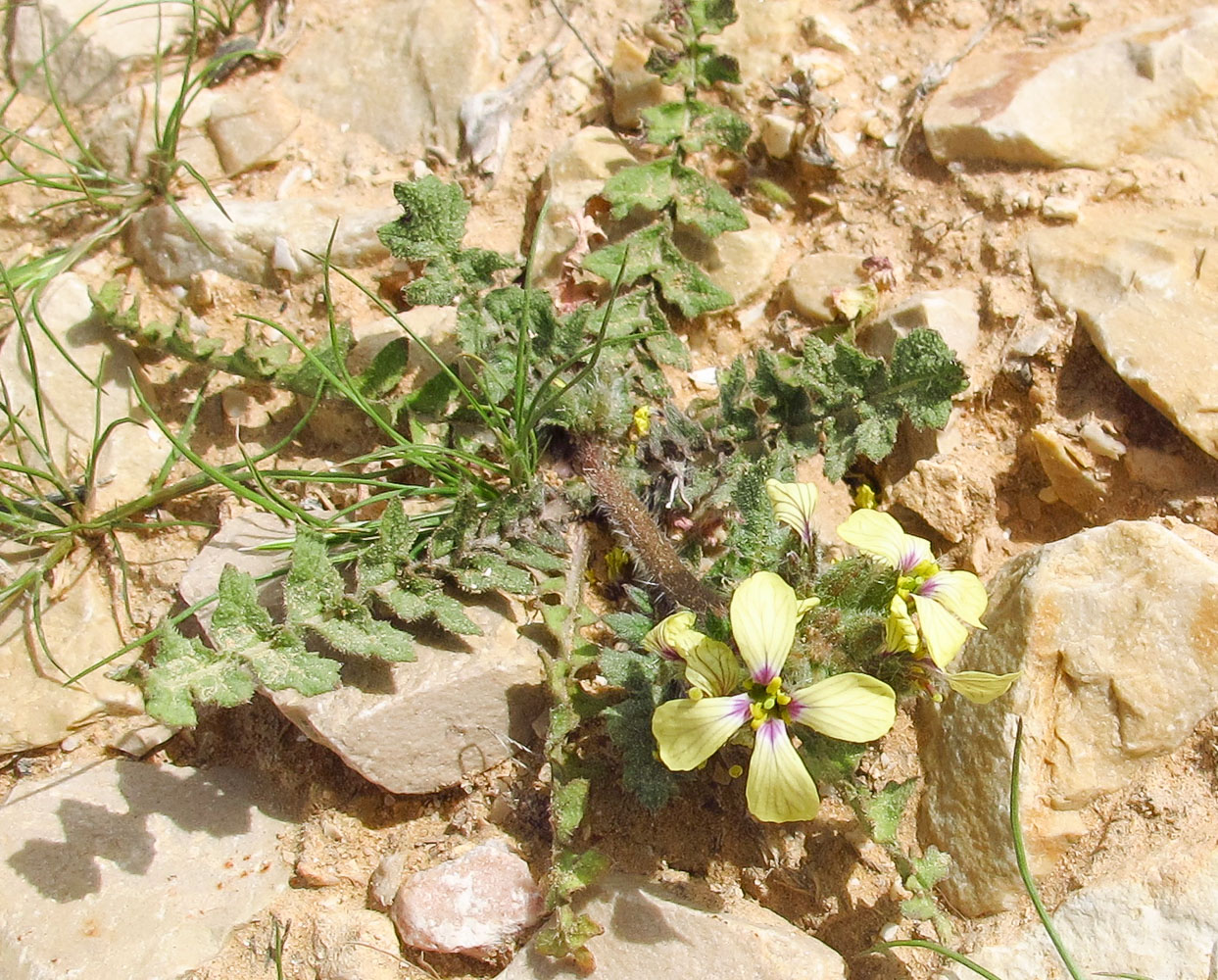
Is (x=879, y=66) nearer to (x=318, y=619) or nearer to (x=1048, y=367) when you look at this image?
(x=1048, y=367)

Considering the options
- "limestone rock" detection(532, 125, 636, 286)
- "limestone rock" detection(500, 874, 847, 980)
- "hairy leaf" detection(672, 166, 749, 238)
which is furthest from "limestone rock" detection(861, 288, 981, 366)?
"limestone rock" detection(500, 874, 847, 980)

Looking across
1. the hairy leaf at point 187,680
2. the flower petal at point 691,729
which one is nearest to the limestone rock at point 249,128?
the hairy leaf at point 187,680

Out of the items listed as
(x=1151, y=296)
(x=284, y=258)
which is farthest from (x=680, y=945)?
(x=284, y=258)

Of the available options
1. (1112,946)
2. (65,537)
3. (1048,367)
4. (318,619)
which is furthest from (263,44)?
(1112,946)

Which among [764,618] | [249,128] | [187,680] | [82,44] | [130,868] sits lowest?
[130,868]

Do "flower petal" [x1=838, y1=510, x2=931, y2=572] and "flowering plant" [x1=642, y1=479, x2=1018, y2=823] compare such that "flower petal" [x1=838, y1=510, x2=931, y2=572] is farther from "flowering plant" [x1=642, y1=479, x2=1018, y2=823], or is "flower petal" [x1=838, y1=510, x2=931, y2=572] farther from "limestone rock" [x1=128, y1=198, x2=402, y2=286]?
"limestone rock" [x1=128, y1=198, x2=402, y2=286]

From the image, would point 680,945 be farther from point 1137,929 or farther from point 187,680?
point 187,680
